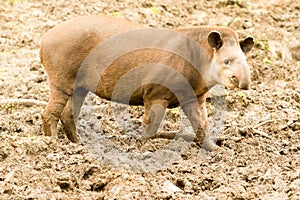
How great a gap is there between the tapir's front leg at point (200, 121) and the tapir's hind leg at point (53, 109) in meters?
1.40

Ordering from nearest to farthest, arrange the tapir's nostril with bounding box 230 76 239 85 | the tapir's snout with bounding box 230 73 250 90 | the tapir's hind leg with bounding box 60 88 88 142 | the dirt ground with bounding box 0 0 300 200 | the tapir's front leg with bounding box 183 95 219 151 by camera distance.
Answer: the dirt ground with bounding box 0 0 300 200
the tapir's snout with bounding box 230 73 250 90
the tapir's nostril with bounding box 230 76 239 85
the tapir's front leg with bounding box 183 95 219 151
the tapir's hind leg with bounding box 60 88 88 142

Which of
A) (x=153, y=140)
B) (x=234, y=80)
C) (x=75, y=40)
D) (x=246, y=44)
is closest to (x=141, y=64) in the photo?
(x=75, y=40)

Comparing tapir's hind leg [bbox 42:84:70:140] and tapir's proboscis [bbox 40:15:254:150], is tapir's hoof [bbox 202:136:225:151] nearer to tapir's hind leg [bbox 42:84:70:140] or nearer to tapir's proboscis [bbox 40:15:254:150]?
tapir's proboscis [bbox 40:15:254:150]

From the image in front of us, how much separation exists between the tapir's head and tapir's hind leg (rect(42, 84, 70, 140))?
1754mm

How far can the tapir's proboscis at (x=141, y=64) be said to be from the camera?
7.02 m

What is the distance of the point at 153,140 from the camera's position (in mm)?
7488

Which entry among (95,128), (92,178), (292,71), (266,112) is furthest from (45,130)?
(292,71)

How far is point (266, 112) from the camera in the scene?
8.73m

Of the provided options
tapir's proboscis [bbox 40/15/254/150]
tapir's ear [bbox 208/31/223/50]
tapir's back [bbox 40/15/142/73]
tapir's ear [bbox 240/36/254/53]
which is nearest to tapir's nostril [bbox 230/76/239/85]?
→ tapir's proboscis [bbox 40/15/254/150]

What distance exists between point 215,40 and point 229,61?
0.91ft

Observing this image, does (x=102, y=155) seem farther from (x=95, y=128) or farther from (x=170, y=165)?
(x=95, y=128)

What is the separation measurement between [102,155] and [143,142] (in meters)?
0.75

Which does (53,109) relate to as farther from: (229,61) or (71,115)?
(229,61)

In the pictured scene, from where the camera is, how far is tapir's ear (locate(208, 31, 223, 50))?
6812 millimetres
